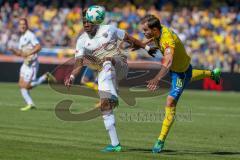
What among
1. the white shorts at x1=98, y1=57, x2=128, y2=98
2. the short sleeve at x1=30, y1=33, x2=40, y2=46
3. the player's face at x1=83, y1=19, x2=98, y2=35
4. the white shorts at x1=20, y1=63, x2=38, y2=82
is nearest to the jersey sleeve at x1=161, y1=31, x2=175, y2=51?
the white shorts at x1=98, y1=57, x2=128, y2=98

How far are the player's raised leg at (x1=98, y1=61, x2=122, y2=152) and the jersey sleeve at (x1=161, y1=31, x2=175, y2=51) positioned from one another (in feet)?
3.74

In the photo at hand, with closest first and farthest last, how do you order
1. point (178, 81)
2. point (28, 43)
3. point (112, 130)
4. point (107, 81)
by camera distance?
point (112, 130), point (107, 81), point (178, 81), point (28, 43)

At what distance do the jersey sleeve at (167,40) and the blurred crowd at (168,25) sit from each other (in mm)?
21760

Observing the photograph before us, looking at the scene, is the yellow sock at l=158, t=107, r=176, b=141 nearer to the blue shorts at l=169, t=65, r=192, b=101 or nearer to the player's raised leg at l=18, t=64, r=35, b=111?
the blue shorts at l=169, t=65, r=192, b=101

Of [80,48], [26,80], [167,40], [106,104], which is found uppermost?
[167,40]

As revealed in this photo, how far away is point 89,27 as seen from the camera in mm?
13609

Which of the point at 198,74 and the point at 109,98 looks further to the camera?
the point at 198,74

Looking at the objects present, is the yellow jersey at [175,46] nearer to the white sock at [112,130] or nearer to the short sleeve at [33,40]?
the white sock at [112,130]

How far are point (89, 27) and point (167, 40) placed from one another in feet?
4.74

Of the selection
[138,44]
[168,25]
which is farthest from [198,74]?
[168,25]

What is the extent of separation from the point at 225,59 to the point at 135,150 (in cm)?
2307

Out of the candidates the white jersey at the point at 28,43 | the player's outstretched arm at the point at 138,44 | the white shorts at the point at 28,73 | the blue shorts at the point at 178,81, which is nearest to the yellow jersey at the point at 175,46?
the blue shorts at the point at 178,81

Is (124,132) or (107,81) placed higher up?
(107,81)

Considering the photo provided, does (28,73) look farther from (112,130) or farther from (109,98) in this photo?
(112,130)
